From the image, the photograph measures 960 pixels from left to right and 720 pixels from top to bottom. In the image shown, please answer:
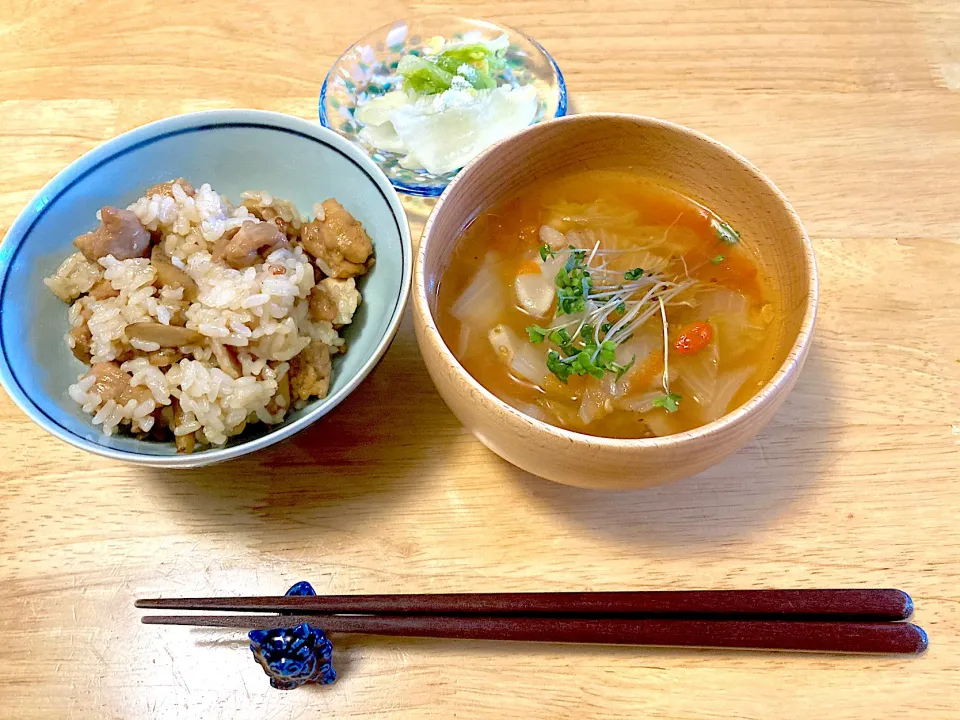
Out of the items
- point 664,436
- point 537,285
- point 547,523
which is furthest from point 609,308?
point 547,523

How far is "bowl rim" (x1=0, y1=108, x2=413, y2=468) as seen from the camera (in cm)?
134

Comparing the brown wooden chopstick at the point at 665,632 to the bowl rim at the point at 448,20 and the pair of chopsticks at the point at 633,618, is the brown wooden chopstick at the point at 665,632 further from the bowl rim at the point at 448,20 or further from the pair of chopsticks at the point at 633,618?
the bowl rim at the point at 448,20

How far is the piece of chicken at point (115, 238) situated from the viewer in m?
1.55

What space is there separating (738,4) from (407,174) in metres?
1.34

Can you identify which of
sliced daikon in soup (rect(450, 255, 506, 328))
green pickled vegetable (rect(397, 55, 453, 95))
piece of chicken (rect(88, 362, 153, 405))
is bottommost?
piece of chicken (rect(88, 362, 153, 405))

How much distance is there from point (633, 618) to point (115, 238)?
1333 millimetres

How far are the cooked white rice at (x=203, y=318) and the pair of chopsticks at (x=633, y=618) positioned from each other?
40 centimetres

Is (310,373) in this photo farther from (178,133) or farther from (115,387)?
(178,133)

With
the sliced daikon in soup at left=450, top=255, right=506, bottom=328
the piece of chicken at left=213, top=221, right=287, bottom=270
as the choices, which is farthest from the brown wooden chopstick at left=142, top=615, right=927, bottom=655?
the piece of chicken at left=213, top=221, right=287, bottom=270

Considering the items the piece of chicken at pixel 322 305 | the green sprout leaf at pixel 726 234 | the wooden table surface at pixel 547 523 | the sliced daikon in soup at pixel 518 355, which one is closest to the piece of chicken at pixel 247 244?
the piece of chicken at pixel 322 305

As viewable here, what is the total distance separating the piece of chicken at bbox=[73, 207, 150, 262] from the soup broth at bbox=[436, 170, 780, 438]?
717 millimetres

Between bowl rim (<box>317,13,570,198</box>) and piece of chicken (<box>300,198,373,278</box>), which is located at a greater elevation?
bowl rim (<box>317,13,570,198</box>)

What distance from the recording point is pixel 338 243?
1.65 metres

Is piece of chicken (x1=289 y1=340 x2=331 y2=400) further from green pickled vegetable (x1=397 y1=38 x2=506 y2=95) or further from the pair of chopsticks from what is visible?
green pickled vegetable (x1=397 y1=38 x2=506 y2=95)
